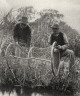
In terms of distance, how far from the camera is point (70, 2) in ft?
11.3

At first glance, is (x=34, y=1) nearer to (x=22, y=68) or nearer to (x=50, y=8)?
(x=50, y=8)

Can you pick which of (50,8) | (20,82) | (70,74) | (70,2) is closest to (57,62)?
(70,74)

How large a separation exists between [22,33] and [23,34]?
0.7 inches

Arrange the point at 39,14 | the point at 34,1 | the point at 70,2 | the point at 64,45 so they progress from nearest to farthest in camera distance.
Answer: the point at 64,45, the point at 70,2, the point at 34,1, the point at 39,14

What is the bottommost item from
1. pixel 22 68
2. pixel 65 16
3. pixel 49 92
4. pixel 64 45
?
pixel 49 92

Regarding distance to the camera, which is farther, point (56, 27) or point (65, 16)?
point (65, 16)

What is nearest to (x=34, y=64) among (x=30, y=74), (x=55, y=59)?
(x=30, y=74)

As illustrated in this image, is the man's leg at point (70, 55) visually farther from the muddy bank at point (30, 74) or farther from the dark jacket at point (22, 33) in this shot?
the dark jacket at point (22, 33)

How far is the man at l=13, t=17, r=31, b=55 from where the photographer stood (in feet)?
11.6

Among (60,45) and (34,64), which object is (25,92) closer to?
(34,64)

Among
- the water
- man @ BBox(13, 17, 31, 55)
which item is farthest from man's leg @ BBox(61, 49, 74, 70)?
man @ BBox(13, 17, 31, 55)

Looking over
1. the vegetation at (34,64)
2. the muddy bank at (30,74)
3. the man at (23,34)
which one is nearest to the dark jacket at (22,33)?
the man at (23,34)

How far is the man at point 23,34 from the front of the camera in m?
3.54

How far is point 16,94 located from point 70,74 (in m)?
0.53
